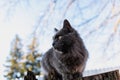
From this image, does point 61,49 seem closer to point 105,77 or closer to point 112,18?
point 105,77

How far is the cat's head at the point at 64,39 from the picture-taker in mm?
2086

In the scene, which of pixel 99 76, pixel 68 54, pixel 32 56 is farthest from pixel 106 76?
pixel 32 56

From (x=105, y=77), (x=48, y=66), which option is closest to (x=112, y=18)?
(x=48, y=66)

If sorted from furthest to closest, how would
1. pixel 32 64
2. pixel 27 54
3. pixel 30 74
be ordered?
1. pixel 27 54
2. pixel 32 64
3. pixel 30 74

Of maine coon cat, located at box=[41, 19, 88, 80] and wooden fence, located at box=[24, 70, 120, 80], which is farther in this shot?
maine coon cat, located at box=[41, 19, 88, 80]

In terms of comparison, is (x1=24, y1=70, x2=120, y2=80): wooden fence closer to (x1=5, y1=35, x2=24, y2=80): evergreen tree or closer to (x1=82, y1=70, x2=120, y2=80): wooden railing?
(x1=82, y1=70, x2=120, y2=80): wooden railing

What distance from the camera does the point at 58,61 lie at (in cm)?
216

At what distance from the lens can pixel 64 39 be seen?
6.94 feet

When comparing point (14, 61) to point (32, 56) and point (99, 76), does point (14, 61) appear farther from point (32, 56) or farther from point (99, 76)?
point (99, 76)

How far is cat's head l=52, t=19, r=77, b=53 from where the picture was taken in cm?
209

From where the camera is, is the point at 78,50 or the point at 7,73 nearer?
the point at 78,50

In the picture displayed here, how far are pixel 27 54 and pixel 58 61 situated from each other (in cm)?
329

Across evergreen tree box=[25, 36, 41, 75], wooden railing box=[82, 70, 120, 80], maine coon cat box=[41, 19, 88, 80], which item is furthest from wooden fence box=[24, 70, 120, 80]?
evergreen tree box=[25, 36, 41, 75]

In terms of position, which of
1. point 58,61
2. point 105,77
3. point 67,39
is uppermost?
point 67,39
